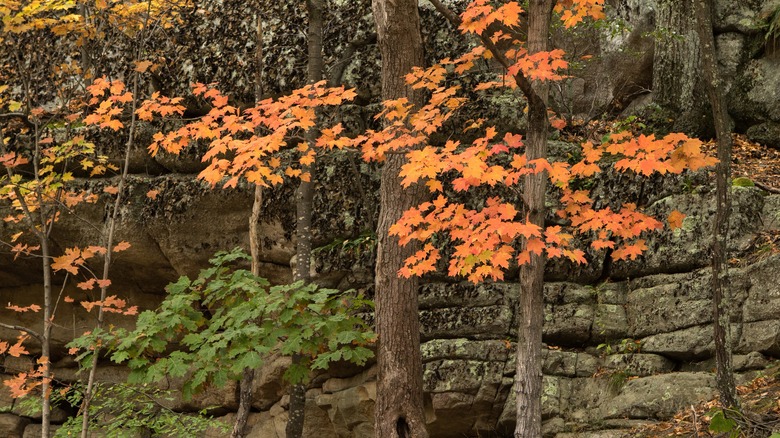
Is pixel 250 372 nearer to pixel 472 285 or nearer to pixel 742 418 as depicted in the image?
pixel 472 285

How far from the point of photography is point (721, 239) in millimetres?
7508

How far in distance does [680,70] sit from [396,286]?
5604 millimetres

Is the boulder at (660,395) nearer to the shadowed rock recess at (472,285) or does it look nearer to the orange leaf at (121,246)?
the shadowed rock recess at (472,285)

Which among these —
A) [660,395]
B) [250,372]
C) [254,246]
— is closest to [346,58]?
[254,246]

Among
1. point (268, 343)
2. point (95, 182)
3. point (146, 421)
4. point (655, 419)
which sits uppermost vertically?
point (95, 182)

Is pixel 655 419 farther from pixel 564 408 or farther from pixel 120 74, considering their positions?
pixel 120 74

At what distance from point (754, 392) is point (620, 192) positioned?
10.4 feet

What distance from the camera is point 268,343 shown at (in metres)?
8.66

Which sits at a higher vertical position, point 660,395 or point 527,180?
point 527,180

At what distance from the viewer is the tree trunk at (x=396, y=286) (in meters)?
8.68

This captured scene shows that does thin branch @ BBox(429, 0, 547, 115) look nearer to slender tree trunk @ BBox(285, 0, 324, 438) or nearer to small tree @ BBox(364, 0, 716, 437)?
small tree @ BBox(364, 0, 716, 437)

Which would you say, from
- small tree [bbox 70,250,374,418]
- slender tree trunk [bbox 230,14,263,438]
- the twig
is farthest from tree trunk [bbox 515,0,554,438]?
slender tree trunk [bbox 230,14,263,438]

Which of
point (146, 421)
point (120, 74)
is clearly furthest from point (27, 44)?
point (146, 421)

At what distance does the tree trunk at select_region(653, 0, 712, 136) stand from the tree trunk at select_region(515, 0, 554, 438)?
13.5ft
